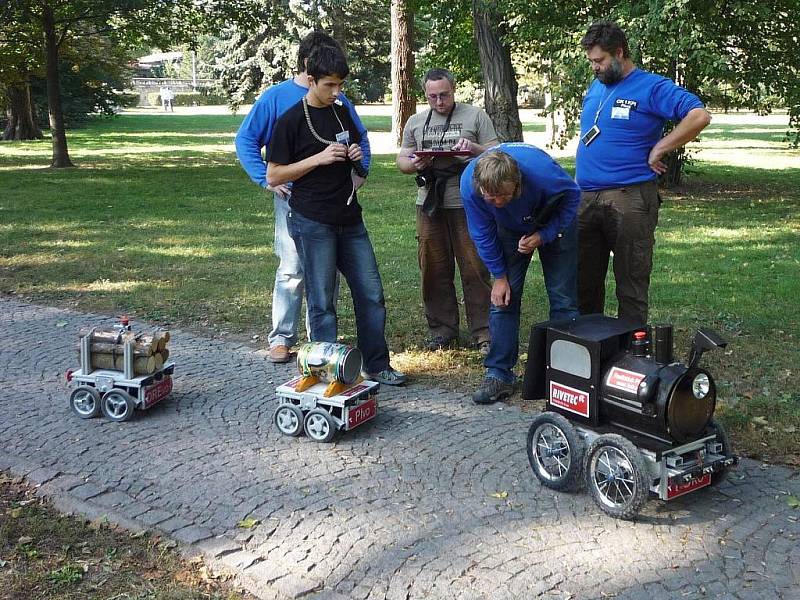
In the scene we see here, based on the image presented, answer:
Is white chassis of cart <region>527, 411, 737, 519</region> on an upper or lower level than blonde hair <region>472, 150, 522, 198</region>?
lower

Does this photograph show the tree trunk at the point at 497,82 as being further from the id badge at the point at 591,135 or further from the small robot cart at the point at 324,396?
the small robot cart at the point at 324,396

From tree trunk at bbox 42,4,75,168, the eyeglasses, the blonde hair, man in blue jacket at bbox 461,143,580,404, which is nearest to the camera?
the blonde hair

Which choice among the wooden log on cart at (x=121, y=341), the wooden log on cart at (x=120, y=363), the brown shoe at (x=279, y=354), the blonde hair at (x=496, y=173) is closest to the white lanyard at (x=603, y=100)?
the blonde hair at (x=496, y=173)

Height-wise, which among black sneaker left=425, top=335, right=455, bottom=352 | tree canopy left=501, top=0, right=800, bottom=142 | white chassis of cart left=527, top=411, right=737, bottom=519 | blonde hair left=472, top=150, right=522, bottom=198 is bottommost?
black sneaker left=425, top=335, right=455, bottom=352

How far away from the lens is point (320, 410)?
197 inches

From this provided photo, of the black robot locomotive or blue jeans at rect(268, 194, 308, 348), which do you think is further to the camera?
blue jeans at rect(268, 194, 308, 348)

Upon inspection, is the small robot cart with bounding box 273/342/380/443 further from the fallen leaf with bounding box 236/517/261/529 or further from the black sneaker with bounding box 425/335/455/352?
the black sneaker with bounding box 425/335/455/352

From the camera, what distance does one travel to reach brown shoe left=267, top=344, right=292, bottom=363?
655 cm

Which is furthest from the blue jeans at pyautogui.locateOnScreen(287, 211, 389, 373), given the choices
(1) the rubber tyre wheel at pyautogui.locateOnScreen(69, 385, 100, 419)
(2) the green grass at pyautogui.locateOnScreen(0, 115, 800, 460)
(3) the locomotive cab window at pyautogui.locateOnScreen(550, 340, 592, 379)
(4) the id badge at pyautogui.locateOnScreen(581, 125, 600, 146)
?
(3) the locomotive cab window at pyautogui.locateOnScreen(550, 340, 592, 379)

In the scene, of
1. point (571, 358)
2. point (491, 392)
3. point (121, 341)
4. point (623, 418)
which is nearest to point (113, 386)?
point (121, 341)

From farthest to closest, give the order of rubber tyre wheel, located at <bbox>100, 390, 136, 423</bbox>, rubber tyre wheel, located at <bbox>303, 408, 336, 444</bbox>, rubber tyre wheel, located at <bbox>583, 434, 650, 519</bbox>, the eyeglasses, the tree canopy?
the tree canopy < the eyeglasses < rubber tyre wheel, located at <bbox>100, 390, 136, 423</bbox> < rubber tyre wheel, located at <bbox>303, 408, 336, 444</bbox> < rubber tyre wheel, located at <bbox>583, 434, 650, 519</bbox>

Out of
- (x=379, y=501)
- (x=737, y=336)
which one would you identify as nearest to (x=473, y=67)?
(x=737, y=336)

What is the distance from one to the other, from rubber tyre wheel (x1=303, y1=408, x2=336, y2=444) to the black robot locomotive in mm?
1143

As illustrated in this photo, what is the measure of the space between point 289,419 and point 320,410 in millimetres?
230
